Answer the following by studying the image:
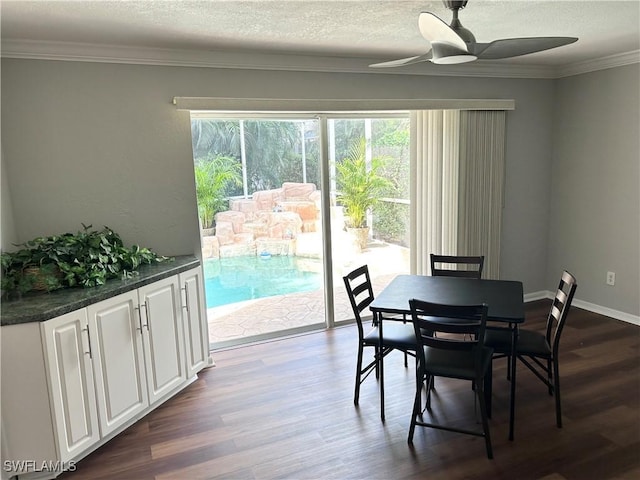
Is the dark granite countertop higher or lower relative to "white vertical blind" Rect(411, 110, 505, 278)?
lower

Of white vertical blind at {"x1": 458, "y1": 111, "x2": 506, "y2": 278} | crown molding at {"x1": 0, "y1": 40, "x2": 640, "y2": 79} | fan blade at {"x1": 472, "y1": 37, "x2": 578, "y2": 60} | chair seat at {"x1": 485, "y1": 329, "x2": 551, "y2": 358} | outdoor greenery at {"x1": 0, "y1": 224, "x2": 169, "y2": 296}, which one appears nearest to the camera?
fan blade at {"x1": 472, "y1": 37, "x2": 578, "y2": 60}

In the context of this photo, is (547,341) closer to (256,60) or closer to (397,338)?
(397,338)

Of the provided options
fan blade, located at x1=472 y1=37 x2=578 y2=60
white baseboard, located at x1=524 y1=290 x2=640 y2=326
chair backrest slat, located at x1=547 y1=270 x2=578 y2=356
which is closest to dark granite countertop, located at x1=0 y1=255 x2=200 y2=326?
fan blade, located at x1=472 y1=37 x2=578 y2=60

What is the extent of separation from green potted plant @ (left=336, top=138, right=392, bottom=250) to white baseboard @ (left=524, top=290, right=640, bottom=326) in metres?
2.14

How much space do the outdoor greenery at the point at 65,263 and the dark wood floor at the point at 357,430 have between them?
99cm

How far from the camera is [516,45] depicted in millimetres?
2221

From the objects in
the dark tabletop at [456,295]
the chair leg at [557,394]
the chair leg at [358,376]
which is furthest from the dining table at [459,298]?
the chair leg at [557,394]

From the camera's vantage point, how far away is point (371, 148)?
448cm

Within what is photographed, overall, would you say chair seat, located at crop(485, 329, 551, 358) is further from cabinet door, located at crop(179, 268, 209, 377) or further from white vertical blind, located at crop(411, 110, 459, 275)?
cabinet door, located at crop(179, 268, 209, 377)

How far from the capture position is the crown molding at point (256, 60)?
3090mm

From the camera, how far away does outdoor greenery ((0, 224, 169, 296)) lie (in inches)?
105

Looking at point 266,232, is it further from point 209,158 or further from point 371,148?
point 371,148

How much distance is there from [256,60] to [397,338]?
237cm

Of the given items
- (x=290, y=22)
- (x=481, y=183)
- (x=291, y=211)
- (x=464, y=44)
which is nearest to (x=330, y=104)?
(x=291, y=211)
